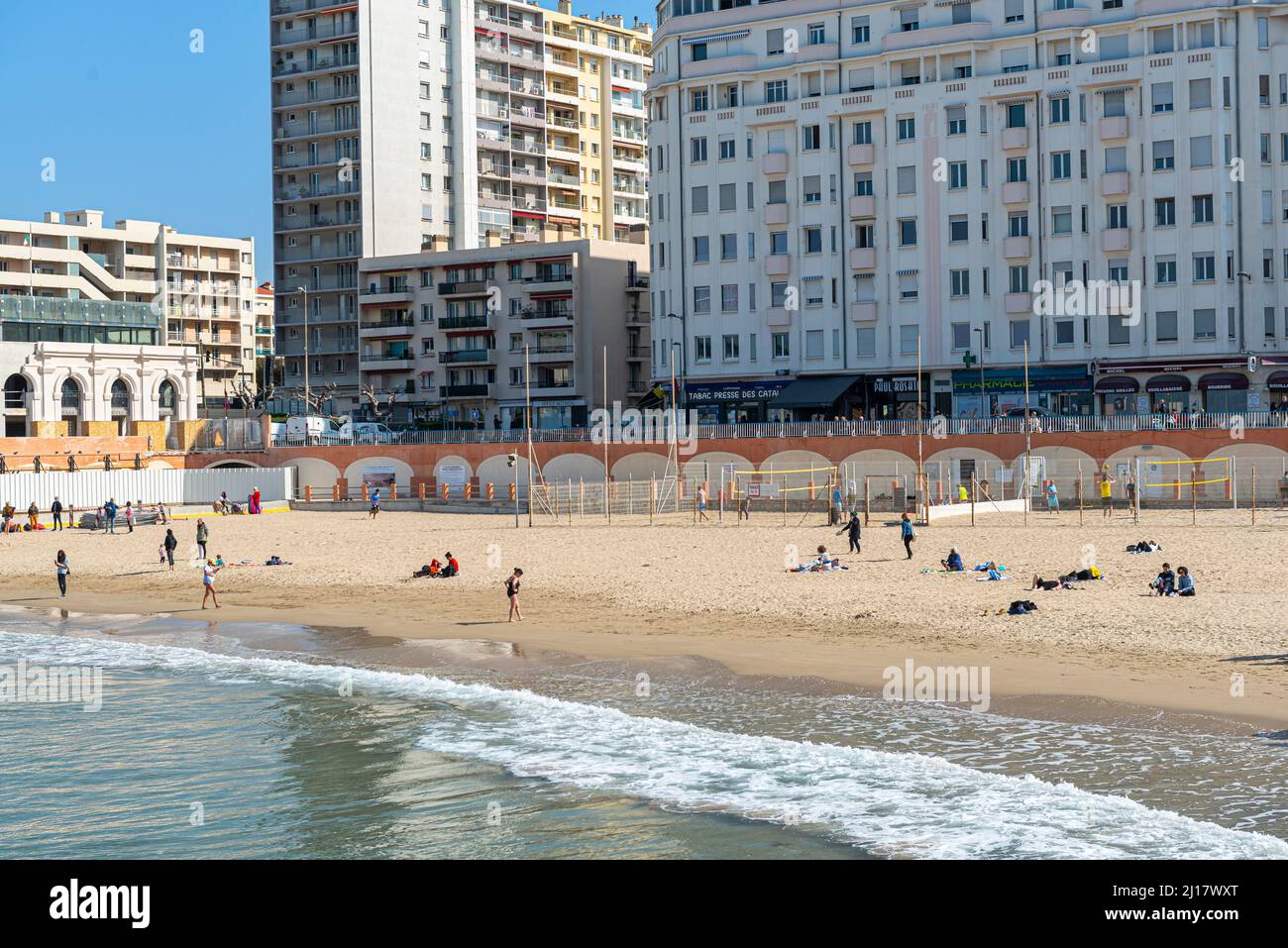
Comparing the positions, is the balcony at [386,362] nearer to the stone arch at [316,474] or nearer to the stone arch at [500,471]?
the stone arch at [316,474]

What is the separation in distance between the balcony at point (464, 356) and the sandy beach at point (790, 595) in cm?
3467

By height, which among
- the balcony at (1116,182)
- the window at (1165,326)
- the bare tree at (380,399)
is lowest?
the bare tree at (380,399)

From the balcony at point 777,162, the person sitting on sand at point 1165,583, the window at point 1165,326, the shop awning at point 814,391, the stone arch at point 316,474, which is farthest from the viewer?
the balcony at point 777,162

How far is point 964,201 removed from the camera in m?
67.0

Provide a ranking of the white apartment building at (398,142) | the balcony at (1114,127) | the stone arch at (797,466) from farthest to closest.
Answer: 1. the white apartment building at (398,142)
2. the balcony at (1114,127)
3. the stone arch at (797,466)

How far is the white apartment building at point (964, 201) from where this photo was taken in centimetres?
6253

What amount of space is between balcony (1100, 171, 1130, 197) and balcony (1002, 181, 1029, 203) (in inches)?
146

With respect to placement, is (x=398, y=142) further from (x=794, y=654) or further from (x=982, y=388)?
(x=794, y=654)

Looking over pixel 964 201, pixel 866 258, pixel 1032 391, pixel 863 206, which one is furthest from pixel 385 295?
pixel 1032 391

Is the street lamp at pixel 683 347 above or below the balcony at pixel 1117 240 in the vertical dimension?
below

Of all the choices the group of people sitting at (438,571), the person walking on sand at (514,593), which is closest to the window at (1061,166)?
the group of people sitting at (438,571)

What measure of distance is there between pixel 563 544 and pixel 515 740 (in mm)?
23725

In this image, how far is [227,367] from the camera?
373 feet

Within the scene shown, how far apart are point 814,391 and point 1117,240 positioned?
16.3 m
